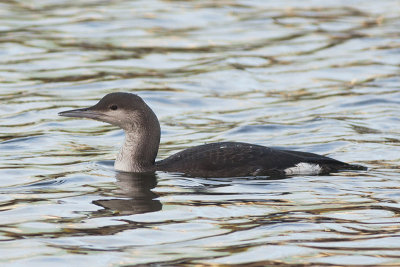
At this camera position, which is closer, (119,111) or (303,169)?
(303,169)

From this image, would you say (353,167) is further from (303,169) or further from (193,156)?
(193,156)

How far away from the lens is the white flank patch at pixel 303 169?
351 inches

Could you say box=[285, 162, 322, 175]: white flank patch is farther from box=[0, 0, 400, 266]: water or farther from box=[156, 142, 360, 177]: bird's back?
box=[0, 0, 400, 266]: water

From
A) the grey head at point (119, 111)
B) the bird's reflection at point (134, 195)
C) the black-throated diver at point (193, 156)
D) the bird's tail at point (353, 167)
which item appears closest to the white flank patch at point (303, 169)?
the black-throated diver at point (193, 156)

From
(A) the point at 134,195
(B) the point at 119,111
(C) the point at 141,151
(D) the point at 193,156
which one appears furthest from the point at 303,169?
(B) the point at 119,111

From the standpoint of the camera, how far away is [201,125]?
1170 cm

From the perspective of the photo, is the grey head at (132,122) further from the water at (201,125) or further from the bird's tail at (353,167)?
the bird's tail at (353,167)

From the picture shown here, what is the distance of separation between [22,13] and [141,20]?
2004 mm

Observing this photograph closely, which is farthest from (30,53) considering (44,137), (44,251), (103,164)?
(44,251)

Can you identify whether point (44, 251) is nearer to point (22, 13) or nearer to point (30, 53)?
point (30, 53)

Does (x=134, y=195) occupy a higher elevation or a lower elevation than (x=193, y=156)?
lower

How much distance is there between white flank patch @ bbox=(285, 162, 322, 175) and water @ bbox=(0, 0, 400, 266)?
15cm

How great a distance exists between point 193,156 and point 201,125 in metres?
2.70

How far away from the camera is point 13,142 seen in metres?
10.6
